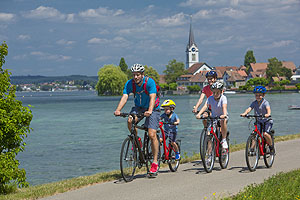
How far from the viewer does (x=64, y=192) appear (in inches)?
306

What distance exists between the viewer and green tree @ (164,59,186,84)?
186512 mm

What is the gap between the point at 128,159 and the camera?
26.8ft

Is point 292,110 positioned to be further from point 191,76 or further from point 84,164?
point 191,76

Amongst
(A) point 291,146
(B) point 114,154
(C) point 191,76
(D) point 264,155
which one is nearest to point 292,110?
(B) point 114,154

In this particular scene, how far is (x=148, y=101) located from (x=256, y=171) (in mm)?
2712

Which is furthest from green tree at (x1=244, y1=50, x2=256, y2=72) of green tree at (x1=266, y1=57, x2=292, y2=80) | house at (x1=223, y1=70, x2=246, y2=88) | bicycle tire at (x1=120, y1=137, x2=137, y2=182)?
bicycle tire at (x1=120, y1=137, x2=137, y2=182)

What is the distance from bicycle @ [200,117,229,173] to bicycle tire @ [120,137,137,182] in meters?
1.38

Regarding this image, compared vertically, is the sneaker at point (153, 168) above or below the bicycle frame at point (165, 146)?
below

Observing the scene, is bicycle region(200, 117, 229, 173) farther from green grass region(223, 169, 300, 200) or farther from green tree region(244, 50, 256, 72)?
green tree region(244, 50, 256, 72)

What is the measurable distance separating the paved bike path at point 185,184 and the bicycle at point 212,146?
0.65 ft

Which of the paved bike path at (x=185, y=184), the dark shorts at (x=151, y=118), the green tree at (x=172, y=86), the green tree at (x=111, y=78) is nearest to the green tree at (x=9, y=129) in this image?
the paved bike path at (x=185, y=184)

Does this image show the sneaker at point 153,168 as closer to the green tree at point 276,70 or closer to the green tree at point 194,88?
the green tree at point 276,70

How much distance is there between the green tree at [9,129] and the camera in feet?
30.0

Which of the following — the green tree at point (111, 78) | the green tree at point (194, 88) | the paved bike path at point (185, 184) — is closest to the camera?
the paved bike path at point (185, 184)
